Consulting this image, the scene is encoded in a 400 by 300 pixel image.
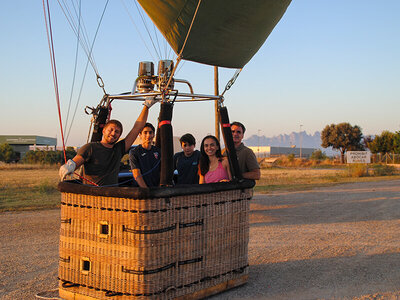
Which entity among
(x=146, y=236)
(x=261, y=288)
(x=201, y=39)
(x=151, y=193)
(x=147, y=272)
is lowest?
(x=261, y=288)

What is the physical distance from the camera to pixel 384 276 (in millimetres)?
4555

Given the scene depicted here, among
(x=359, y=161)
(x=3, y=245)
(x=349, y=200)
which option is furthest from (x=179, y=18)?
(x=359, y=161)

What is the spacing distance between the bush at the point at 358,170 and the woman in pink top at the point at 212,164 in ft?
72.3

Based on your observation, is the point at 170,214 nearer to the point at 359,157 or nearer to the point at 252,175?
the point at 252,175

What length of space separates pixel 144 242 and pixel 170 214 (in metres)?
0.31

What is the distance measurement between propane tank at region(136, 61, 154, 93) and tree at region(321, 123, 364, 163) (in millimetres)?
59910

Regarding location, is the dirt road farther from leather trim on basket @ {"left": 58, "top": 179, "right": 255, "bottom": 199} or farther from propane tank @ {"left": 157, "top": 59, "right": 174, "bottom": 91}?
propane tank @ {"left": 157, "top": 59, "right": 174, "bottom": 91}

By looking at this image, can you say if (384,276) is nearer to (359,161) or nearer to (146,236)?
(146,236)

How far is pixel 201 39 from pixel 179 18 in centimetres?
32

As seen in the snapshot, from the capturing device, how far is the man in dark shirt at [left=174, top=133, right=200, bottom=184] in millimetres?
5094

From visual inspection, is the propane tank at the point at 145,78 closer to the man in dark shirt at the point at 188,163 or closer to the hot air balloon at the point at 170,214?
the hot air balloon at the point at 170,214

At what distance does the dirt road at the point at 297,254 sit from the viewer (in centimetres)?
414

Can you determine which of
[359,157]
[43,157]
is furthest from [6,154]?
[359,157]

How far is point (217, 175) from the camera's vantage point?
461 centimetres
